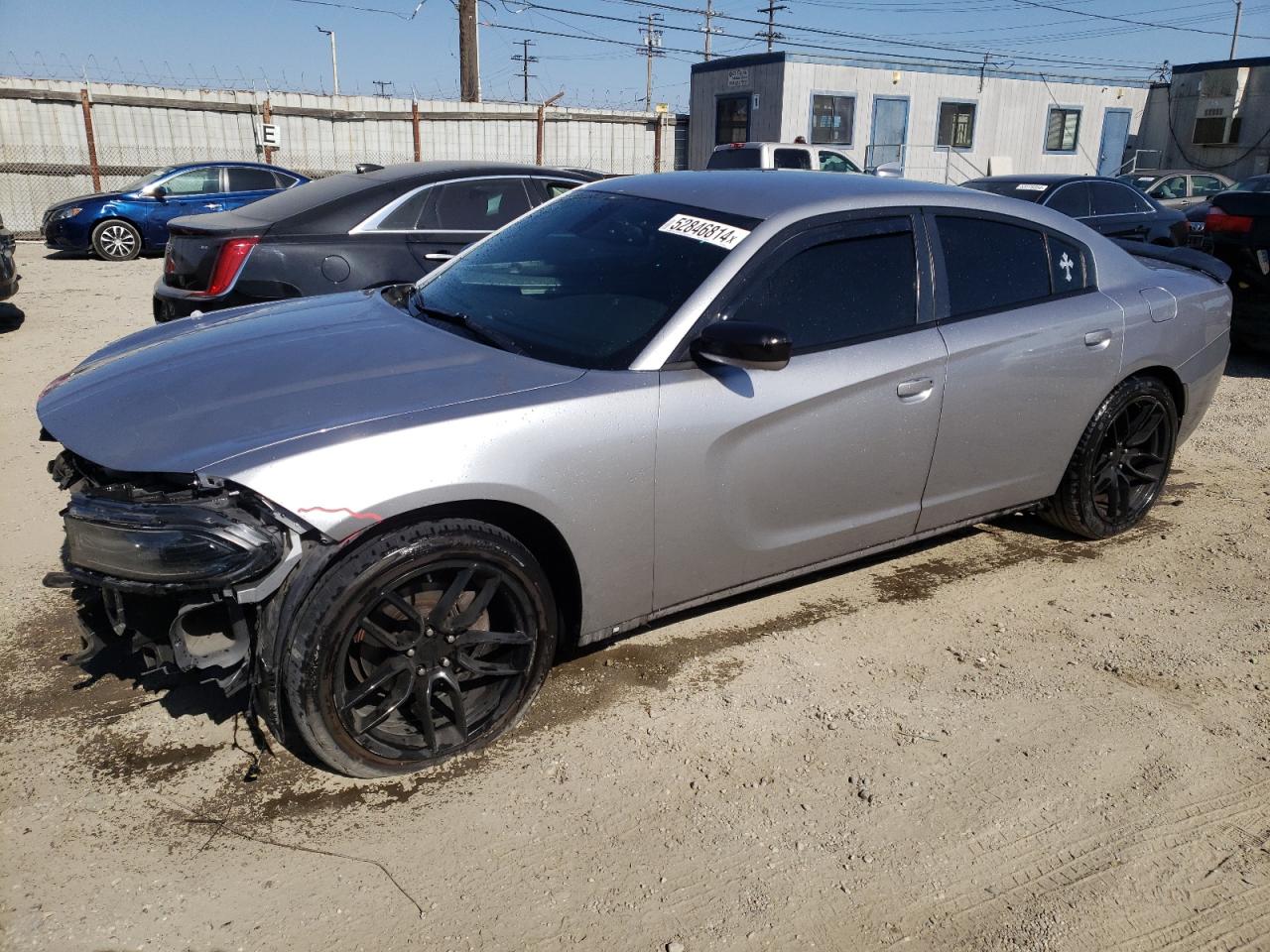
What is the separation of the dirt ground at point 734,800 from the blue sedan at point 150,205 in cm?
1199

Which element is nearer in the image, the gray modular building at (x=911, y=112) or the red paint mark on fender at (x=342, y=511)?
the red paint mark on fender at (x=342, y=511)

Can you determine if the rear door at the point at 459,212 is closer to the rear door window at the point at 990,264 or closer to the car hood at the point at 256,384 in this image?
the car hood at the point at 256,384

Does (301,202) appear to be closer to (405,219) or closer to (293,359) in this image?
(405,219)

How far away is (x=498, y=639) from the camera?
2961mm

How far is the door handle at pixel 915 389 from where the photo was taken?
3.64m

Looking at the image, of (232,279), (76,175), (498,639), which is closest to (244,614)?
(498,639)

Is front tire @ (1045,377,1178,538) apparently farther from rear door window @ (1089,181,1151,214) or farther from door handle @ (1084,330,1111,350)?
rear door window @ (1089,181,1151,214)

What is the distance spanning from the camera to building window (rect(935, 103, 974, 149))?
25266mm

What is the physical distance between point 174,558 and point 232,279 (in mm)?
3879

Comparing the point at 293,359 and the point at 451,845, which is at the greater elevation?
the point at 293,359


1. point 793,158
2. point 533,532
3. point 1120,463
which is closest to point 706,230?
point 533,532

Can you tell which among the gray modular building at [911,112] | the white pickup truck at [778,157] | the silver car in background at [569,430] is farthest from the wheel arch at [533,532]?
the gray modular building at [911,112]

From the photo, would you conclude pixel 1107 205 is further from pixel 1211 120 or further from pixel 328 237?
pixel 1211 120

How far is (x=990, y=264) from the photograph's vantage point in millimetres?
4074
